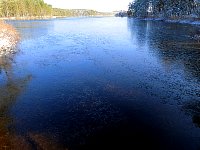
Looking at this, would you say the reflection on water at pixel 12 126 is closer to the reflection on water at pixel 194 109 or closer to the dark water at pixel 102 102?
the dark water at pixel 102 102

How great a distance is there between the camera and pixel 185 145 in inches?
545

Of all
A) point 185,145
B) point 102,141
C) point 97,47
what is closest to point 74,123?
point 102,141

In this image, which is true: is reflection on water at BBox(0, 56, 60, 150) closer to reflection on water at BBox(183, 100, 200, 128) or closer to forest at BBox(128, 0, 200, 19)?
reflection on water at BBox(183, 100, 200, 128)

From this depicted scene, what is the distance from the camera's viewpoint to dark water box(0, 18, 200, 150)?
578 inches

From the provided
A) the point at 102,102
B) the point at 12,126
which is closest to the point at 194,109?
the point at 102,102

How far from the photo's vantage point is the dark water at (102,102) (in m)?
14.7

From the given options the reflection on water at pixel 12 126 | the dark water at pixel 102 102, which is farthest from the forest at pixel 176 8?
the reflection on water at pixel 12 126

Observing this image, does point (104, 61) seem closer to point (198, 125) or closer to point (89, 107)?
point (89, 107)

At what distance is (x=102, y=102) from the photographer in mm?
19594

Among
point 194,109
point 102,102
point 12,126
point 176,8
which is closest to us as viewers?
point 12,126

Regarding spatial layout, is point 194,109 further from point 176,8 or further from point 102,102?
point 176,8

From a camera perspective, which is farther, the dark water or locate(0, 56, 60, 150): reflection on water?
the dark water

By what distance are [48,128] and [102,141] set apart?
3314 millimetres

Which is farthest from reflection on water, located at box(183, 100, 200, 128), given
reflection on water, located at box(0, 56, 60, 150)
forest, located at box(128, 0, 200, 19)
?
forest, located at box(128, 0, 200, 19)
